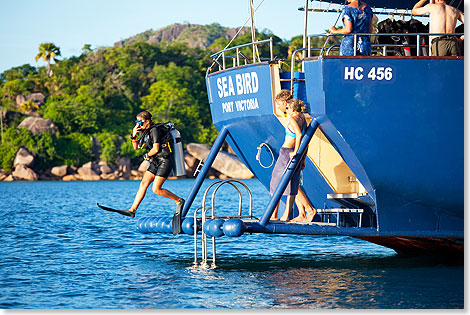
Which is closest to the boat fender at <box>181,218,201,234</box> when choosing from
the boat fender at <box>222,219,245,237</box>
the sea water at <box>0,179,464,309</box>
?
the sea water at <box>0,179,464,309</box>

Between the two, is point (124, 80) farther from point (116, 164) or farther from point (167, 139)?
point (167, 139)

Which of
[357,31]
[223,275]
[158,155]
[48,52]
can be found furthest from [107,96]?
[357,31]

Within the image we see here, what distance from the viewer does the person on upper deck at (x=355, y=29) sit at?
12039 mm

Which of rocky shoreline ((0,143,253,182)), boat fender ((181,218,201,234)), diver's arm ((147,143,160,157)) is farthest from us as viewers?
rocky shoreline ((0,143,253,182))

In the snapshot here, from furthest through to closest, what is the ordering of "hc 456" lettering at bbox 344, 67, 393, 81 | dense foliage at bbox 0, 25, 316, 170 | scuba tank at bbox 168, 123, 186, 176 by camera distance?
dense foliage at bbox 0, 25, 316, 170 → scuba tank at bbox 168, 123, 186, 176 → "hc 456" lettering at bbox 344, 67, 393, 81

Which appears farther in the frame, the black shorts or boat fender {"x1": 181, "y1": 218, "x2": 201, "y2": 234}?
the black shorts

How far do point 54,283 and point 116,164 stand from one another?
7410cm

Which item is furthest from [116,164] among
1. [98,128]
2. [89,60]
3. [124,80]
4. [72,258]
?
[72,258]

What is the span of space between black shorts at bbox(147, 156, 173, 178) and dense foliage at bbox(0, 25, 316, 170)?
71.1m

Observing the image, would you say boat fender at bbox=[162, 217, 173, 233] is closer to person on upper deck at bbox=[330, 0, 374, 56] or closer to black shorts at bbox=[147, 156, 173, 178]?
black shorts at bbox=[147, 156, 173, 178]

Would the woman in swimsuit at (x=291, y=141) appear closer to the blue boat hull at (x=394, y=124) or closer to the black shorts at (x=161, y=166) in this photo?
the blue boat hull at (x=394, y=124)

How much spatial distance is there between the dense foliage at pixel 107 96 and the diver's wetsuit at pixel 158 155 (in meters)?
71.1

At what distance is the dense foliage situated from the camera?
87.2 m

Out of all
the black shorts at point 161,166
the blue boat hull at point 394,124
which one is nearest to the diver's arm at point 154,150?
the black shorts at point 161,166
